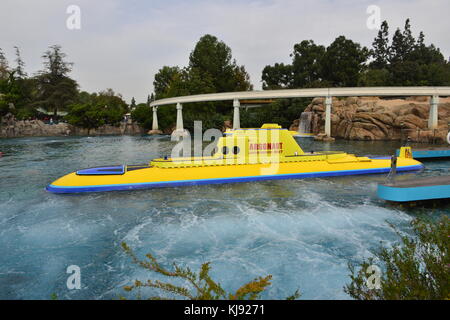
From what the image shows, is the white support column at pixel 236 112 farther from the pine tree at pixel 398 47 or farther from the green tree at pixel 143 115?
the pine tree at pixel 398 47

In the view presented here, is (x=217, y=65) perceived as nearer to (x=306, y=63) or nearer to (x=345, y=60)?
(x=306, y=63)

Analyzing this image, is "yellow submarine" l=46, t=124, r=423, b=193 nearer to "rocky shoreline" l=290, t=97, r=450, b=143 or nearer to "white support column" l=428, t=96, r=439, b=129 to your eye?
"rocky shoreline" l=290, t=97, r=450, b=143

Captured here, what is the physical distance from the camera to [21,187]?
20.6m

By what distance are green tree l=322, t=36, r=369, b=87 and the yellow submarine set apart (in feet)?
241

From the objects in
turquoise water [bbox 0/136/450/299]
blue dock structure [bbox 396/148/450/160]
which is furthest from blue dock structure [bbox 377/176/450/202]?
blue dock structure [bbox 396/148/450/160]

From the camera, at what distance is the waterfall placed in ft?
220

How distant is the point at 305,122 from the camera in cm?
6838

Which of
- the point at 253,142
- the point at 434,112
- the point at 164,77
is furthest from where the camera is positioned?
the point at 164,77

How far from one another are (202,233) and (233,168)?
29.6 ft

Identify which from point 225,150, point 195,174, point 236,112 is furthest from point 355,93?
point 195,174

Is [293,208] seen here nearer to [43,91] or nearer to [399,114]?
[399,114]

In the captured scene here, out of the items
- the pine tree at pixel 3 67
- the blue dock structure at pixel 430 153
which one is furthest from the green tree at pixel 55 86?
the blue dock structure at pixel 430 153

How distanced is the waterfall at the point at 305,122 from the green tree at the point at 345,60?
26002 millimetres
